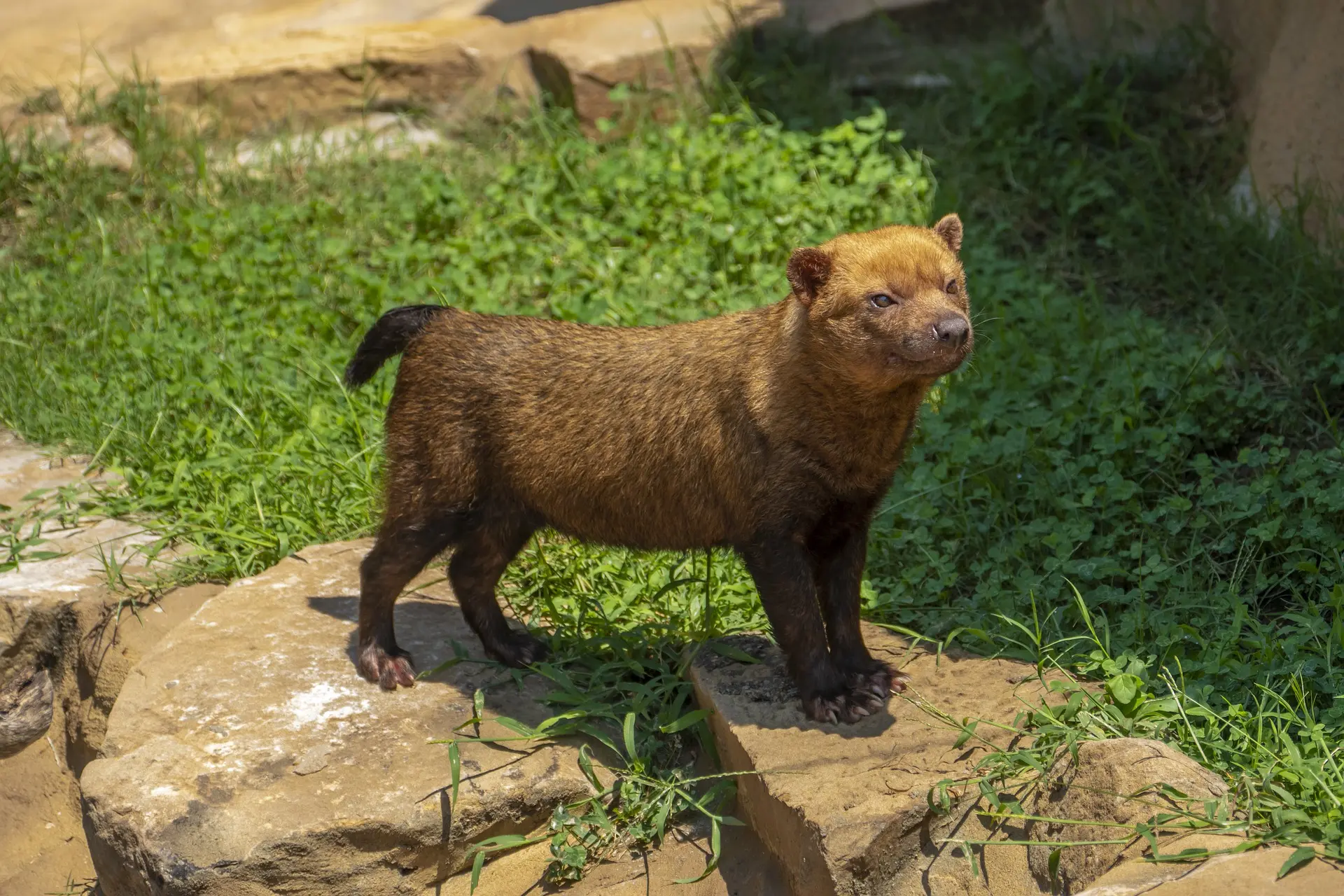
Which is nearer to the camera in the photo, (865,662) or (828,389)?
(828,389)

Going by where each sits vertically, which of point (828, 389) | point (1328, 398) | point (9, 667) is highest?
point (828, 389)

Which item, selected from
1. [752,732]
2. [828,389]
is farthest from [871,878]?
[828,389]

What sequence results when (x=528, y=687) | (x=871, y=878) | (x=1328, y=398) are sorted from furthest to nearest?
(x=1328, y=398) < (x=528, y=687) < (x=871, y=878)

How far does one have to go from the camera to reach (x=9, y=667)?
6004 millimetres

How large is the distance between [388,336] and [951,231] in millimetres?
2258

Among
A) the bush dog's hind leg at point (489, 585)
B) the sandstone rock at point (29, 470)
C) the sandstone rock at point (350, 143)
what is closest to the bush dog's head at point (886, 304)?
the bush dog's hind leg at point (489, 585)

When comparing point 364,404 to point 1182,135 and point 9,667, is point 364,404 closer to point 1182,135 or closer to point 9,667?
point 9,667

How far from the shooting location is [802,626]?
467cm

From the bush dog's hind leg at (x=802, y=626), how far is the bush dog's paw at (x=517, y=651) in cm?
117

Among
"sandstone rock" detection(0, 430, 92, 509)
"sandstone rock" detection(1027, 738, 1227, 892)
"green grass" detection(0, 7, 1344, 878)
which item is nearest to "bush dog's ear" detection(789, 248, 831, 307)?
"green grass" detection(0, 7, 1344, 878)

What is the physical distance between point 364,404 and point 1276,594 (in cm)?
444

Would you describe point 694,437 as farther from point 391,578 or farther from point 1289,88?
point 1289,88

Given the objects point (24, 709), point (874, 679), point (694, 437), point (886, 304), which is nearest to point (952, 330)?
point (886, 304)

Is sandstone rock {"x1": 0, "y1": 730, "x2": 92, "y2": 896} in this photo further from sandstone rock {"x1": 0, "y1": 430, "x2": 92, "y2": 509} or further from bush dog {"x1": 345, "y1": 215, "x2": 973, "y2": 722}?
bush dog {"x1": 345, "y1": 215, "x2": 973, "y2": 722}
